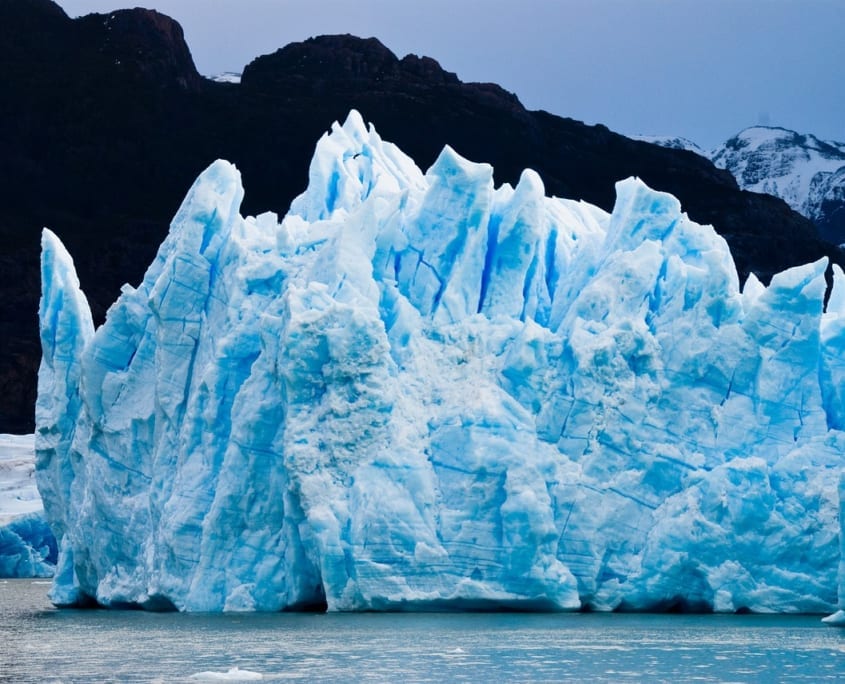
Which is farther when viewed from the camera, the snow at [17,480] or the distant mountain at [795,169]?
the distant mountain at [795,169]

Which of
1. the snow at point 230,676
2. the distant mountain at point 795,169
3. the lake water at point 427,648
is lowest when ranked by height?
the snow at point 230,676

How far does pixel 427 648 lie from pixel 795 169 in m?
96.1

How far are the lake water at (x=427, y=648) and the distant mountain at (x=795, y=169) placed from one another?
82.7 meters

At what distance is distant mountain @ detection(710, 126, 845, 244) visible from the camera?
108 m

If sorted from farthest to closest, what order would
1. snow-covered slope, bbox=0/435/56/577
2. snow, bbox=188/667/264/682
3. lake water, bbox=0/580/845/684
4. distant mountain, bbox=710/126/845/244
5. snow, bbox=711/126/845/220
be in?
snow, bbox=711/126/845/220 < distant mountain, bbox=710/126/845/244 < snow-covered slope, bbox=0/435/56/577 < lake water, bbox=0/580/845/684 < snow, bbox=188/667/264/682

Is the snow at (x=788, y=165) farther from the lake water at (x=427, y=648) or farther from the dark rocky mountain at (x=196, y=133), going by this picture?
the lake water at (x=427, y=648)

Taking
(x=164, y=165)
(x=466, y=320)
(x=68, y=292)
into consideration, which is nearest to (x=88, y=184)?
(x=164, y=165)

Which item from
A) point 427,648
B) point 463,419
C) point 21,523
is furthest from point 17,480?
point 427,648

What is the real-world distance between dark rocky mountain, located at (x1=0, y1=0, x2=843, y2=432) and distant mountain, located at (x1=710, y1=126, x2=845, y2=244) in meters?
27.4

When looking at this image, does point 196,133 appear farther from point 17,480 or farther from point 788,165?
point 788,165

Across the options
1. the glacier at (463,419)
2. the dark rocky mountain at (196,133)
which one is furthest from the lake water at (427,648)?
the dark rocky mountain at (196,133)

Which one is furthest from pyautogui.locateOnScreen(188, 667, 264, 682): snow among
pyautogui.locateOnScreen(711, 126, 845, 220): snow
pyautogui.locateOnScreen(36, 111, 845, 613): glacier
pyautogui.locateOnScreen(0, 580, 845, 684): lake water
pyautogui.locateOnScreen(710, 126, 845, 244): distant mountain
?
pyautogui.locateOnScreen(711, 126, 845, 220): snow

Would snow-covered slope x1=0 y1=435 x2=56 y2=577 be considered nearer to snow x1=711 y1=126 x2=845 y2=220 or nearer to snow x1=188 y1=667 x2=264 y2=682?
snow x1=188 y1=667 x2=264 y2=682

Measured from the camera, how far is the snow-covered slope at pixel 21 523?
44188 millimetres
